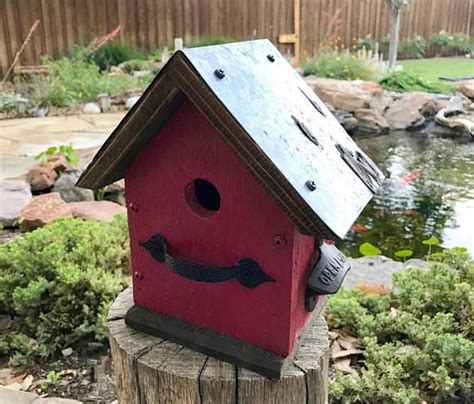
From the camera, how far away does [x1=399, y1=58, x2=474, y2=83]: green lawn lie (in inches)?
466

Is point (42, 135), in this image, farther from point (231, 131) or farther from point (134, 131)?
point (231, 131)

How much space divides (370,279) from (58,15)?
326 inches

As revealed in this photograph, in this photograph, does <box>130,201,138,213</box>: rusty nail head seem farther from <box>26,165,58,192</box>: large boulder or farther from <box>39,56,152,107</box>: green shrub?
<box>39,56,152,107</box>: green shrub

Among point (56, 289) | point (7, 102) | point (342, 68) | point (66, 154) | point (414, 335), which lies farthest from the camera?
point (342, 68)

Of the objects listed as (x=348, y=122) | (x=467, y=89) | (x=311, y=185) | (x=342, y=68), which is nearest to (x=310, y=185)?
(x=311, y=185)

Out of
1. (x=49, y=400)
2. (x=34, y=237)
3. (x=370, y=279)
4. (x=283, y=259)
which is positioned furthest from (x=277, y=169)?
(x=370, y=279)

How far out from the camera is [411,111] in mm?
8766

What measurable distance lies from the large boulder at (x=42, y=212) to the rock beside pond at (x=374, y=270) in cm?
185

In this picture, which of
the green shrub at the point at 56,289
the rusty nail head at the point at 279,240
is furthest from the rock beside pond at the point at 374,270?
the rusty nail head at the point at 279,240

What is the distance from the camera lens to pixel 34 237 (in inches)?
111

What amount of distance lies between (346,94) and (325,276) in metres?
8.15

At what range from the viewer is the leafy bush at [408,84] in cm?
988

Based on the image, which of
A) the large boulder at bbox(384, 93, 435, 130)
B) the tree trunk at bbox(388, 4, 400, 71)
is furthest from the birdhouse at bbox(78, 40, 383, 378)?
the tree trunk at bbox(388, 4, 400, 71)

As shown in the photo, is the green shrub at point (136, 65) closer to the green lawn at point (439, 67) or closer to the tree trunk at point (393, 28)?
the tree trunk at point (393, 28)
